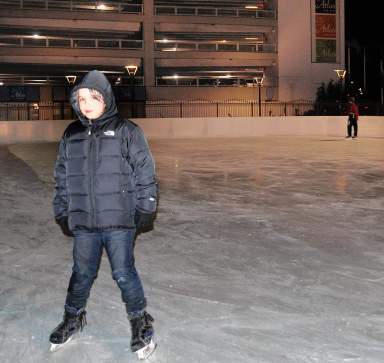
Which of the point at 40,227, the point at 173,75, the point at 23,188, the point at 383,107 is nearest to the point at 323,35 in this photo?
the point at 173,75

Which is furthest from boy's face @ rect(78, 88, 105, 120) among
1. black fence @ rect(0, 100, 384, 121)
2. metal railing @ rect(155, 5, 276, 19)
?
metal railing @ rect(155, 5, 276, 19)

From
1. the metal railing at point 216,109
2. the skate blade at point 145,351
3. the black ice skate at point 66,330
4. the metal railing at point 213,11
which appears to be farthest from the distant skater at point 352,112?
the skate blade at point 145,351

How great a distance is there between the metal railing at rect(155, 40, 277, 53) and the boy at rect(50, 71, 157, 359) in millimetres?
37686

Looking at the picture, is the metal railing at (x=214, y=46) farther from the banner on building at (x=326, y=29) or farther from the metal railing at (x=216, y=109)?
the metal railing at (x=216, y=109)

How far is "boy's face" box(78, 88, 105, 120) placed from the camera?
3291 mm

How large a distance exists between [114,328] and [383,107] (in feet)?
94.6

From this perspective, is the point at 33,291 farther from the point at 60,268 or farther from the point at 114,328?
the point at 114,328

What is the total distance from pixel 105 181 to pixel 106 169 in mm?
62

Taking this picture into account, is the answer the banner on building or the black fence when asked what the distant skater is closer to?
the black fence

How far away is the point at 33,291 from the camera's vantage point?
15.4 ft

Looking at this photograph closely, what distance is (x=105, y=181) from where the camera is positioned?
131 inches

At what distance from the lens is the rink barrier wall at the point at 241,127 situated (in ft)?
91.2

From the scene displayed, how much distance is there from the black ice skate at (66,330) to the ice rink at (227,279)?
0.19ft

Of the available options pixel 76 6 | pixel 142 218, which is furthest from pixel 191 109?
pixel 142 218
